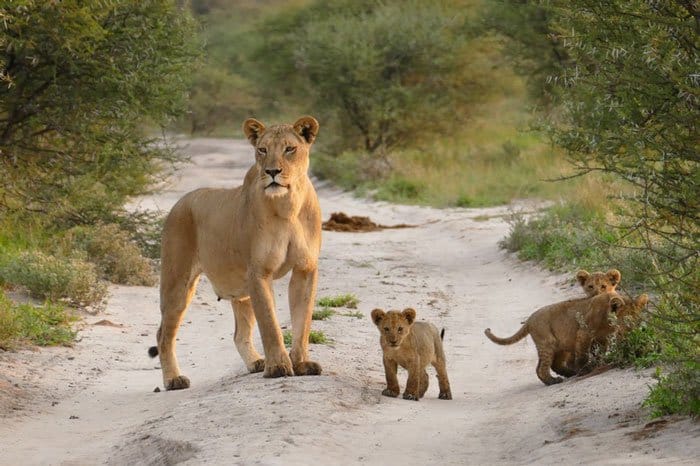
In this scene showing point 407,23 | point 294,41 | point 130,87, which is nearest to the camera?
point 130,87

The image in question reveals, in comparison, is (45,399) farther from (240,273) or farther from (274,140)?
(274,140)

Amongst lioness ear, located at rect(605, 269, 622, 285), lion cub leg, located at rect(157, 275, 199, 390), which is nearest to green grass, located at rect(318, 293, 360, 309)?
lion cub leg, located at rect(157, 275, 199, 390)

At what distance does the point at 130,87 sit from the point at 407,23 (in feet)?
A: 60.7

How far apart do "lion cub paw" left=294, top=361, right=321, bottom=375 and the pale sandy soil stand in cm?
8

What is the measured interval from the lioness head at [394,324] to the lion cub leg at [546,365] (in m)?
0.97

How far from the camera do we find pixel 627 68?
7070mm

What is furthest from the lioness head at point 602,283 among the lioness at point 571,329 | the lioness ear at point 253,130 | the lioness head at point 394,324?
the lioness ear at point 253,130

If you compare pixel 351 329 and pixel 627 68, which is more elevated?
pixel 627 68

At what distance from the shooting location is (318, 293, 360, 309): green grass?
42.1 ft

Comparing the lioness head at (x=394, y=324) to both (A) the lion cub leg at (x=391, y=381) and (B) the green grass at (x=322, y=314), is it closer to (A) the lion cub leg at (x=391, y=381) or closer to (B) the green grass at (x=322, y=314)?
(A) the lion cub leg at (x=391, y=381)

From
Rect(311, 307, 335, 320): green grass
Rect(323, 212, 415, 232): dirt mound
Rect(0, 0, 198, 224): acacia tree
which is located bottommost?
Rect(311, 307, 335, 320): green grass

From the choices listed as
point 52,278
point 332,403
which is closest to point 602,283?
point 332,403

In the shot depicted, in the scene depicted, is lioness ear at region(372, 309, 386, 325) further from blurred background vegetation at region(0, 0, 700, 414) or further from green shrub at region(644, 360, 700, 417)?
green shrub at region(644, 360, 700, 417)

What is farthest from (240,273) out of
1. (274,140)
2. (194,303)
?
(194,303)
